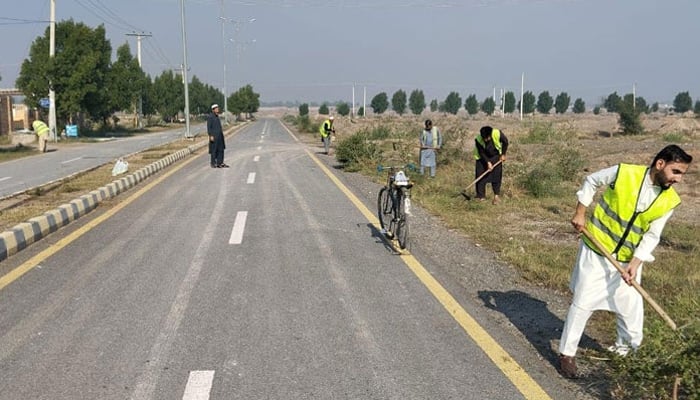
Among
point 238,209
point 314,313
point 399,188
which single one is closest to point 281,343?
point 314,313

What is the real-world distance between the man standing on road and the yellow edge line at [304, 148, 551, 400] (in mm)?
11897

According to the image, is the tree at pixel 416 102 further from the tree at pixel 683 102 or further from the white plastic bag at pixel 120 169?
the white plastic bag at pixel 120 169

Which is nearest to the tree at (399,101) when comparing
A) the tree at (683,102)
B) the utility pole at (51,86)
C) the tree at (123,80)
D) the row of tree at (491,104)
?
the row of tree at (491,104)

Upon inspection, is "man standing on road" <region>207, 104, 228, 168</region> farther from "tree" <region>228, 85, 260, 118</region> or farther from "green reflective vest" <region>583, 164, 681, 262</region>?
"tree" <region>228, 85, 260, 118</region>

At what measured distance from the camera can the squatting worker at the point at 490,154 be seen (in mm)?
11719

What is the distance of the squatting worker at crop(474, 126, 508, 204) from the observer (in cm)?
1172

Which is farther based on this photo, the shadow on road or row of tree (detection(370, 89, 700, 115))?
row of tree (detection(370, 89, 700, 115))

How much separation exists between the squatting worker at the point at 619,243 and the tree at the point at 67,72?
39.0 meters

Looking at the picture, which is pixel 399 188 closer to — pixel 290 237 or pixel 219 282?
pixel 290 237

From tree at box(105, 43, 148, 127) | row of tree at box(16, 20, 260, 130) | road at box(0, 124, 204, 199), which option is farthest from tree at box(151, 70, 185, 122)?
road at box(0, 124, 204, 199)

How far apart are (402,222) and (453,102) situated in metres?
127

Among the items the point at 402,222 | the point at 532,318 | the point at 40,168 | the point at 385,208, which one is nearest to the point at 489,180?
the point at 385,208

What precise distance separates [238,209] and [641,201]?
26.8ft

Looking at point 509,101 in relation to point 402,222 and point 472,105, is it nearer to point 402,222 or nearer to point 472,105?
point 472,105
